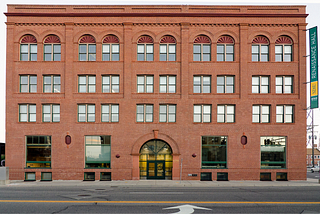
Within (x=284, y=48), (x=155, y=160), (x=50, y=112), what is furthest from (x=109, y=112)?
(x=284, y=48)

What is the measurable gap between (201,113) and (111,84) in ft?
31.7

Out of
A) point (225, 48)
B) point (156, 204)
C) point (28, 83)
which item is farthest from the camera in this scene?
point (225, 48)

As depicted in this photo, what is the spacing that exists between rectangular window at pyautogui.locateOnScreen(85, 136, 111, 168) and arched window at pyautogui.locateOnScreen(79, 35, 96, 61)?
8.25 m

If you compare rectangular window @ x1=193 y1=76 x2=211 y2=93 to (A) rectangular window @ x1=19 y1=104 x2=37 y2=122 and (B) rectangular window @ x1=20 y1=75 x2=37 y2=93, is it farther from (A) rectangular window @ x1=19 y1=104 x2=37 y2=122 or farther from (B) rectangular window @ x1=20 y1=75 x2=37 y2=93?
(A) rectangular window @ x1=19 y1=104 x2=37 y2=122

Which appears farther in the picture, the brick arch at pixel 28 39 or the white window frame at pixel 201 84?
the brick arch at pixel 28 39

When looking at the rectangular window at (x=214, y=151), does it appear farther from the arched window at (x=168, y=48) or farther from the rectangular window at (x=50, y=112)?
the rectangular window at (x=50, y=112)

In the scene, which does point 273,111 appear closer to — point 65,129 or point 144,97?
point 144,97

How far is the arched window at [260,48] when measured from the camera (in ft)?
104

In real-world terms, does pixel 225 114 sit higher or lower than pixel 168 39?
lower

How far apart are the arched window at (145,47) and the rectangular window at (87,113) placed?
277 inches

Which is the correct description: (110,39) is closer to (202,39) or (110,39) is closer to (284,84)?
(202,39)

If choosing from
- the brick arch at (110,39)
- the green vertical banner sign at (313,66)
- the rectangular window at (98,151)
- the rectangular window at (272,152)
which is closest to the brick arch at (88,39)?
the brick arch at (110,39)

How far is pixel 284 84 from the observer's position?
31469mm

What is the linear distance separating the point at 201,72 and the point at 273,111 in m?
8.33
